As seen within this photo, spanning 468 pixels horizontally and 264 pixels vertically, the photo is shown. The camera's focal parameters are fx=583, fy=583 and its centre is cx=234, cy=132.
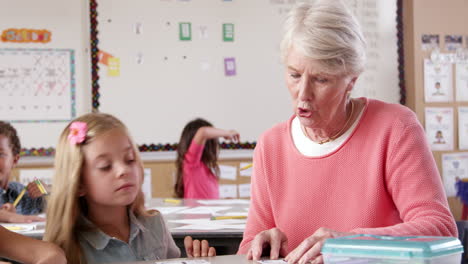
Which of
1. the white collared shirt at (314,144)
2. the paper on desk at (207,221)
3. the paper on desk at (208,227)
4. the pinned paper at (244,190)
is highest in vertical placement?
the white collared shirt at (314,144)

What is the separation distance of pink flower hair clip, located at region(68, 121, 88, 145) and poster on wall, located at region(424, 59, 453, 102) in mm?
3371

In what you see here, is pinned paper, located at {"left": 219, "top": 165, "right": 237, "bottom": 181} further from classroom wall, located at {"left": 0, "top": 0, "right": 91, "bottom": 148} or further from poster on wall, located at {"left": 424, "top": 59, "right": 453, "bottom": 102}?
poster on wall, located at {"left": 424, "top": 59, "right": 453, "bottom": 102}

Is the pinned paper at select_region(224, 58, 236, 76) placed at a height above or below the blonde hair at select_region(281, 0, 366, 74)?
above

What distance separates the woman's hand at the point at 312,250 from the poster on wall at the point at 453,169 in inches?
145

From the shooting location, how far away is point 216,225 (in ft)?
7.23

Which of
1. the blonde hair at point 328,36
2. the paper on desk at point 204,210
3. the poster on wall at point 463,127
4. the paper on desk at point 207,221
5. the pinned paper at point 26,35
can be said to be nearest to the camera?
the blonde hair at point 328,36

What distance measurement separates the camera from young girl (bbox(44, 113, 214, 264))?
1.53 m

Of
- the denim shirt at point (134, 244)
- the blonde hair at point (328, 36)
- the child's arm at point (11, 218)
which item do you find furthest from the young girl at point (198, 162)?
the blonde hair at point (328, 36)

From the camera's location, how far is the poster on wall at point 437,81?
4414 mm

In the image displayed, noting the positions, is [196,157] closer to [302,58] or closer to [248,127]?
[248,127]

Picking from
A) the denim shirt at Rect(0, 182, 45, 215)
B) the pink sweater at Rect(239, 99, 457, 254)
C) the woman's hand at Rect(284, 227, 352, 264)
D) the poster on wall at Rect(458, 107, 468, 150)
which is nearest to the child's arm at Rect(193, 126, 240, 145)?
the denim shirt at Rect(0, 182, 45, 215)

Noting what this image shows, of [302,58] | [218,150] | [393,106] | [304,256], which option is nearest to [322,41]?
[302,58]

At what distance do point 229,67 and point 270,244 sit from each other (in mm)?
3046

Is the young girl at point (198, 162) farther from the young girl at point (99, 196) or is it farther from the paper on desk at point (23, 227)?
the young girl at point (99, 196)
